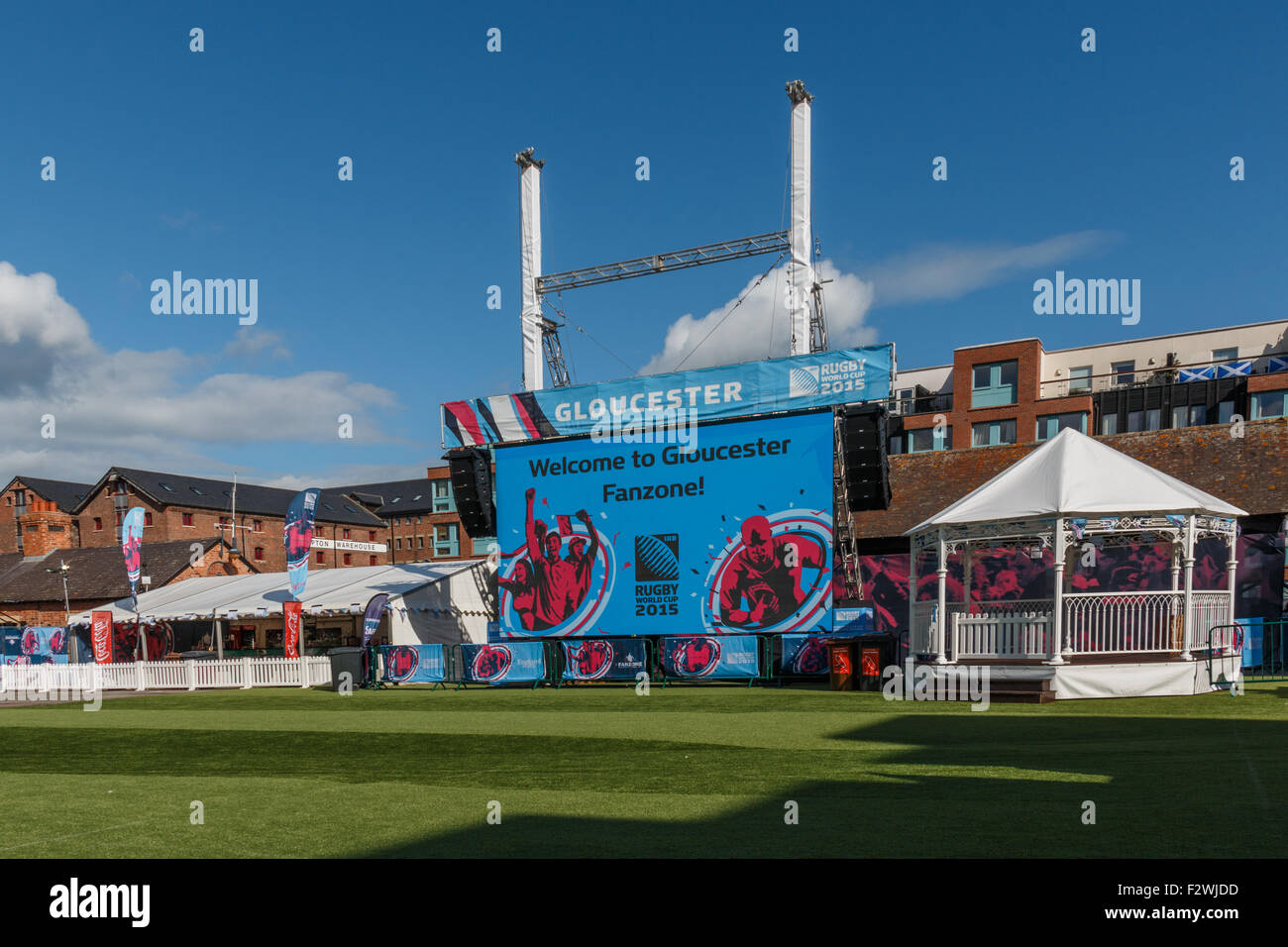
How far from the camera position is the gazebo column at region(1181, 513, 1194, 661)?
52.1 ft

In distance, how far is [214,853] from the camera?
6.20 m

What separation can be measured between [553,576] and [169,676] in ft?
42.6

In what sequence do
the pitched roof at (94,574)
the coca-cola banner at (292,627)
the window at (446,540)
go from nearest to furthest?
the coca-cola banner at (292,627), the pitched roof at (94,574), the window at (446,540)

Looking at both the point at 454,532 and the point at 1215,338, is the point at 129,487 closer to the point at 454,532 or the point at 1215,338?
the point at 454,532

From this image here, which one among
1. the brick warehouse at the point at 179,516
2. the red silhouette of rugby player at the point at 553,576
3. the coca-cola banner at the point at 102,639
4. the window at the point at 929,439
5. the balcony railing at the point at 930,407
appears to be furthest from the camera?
the brick warehouse at the point at 179,516

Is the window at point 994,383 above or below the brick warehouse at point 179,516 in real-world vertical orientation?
above

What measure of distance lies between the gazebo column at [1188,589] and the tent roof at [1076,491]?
0.36 metres

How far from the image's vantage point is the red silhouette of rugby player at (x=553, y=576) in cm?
2662

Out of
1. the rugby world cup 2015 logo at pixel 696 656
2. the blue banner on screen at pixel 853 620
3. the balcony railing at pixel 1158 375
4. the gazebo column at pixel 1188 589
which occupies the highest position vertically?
the balcony railing at pixel 1158 375

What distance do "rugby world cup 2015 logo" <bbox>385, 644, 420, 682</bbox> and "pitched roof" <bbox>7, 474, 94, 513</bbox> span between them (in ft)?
186

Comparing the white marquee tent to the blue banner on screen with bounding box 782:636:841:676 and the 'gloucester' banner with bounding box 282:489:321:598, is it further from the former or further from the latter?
the blue banner on screen with bounding box 782:636:841:676

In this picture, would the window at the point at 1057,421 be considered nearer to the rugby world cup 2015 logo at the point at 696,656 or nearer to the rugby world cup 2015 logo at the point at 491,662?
the rugby world cup 2015 logo at the point at 696,656

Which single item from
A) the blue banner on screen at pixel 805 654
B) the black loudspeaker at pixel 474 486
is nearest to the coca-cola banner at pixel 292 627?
the black loudspeaker at pixel 474 486
